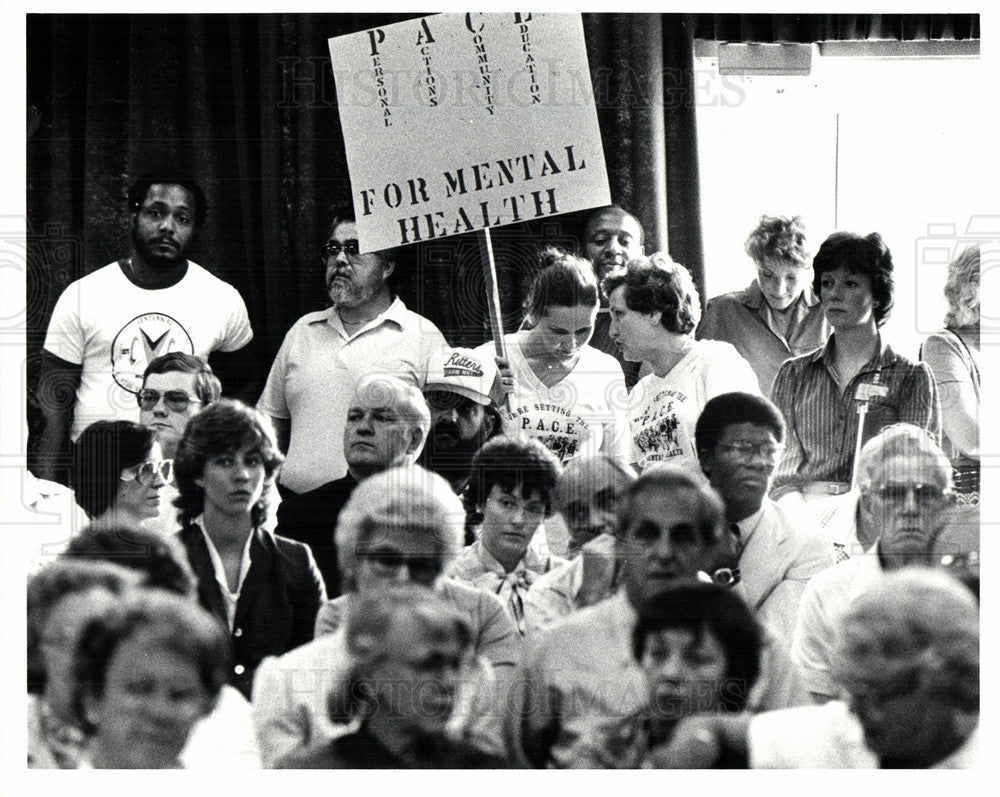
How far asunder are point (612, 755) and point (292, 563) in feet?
3.31

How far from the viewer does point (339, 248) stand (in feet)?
12.0

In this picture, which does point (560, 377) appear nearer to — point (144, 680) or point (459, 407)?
point (459, 407)

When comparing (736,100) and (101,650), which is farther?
(736,100)

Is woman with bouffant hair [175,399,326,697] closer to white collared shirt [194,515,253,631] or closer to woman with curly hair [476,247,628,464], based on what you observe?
white collared shirt [194,515,253,631]

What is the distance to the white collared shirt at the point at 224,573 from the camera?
3.56m

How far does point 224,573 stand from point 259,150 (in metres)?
1.17

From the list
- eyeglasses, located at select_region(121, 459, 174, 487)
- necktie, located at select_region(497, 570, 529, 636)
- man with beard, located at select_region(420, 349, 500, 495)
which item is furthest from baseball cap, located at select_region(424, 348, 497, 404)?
eyeglasses, located at select_region(121, 459, 174, 487)

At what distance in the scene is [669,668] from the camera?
354 cm

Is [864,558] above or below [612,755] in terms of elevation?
above

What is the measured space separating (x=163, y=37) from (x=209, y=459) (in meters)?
1.18

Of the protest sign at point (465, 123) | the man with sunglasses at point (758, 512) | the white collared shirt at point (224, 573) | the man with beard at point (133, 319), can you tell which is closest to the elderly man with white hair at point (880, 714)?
the man with sunglasses at point (758, 512)

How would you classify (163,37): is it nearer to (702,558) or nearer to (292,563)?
(292,563)

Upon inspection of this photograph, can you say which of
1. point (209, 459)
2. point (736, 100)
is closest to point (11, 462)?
point (209, 459)
